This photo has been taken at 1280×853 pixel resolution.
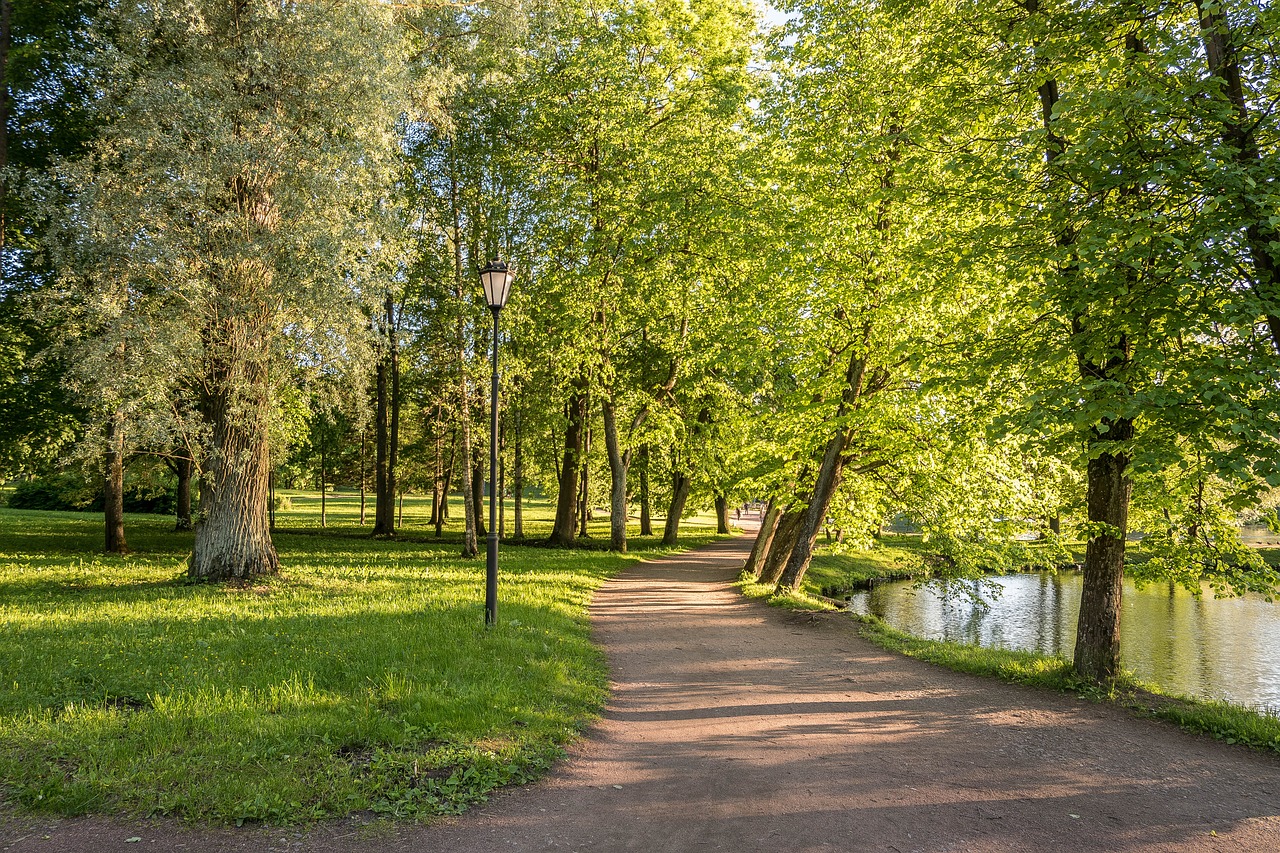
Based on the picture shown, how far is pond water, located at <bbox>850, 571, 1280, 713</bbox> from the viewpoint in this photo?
13242mm

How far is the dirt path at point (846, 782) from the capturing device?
188 inches

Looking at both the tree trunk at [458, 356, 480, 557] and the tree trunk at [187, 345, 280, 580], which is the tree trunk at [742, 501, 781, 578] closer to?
the tree trunk at [458, 356, 480, 557]

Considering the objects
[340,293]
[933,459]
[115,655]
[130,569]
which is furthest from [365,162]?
[933,459]

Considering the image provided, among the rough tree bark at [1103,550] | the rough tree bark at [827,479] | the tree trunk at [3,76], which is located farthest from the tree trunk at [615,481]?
the rough tree bark at [1103,550]

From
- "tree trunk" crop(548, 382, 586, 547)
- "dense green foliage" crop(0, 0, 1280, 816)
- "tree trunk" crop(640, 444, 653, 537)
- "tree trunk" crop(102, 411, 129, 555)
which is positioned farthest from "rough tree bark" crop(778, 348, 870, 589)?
"tree trunk" crop(102, 411, 129, 555)

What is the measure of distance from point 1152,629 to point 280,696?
832 inches

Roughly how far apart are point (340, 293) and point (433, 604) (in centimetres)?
595

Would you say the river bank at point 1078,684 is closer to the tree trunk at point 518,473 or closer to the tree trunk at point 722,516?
the tree trunk at point 518,473

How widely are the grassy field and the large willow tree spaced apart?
11.7ft

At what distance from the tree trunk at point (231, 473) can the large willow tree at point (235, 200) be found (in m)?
0.03

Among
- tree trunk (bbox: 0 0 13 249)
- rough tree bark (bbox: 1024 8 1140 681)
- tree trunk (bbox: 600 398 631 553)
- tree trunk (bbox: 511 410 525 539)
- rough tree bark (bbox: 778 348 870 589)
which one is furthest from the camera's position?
tree trunk (bbox: 511 410 525 539)

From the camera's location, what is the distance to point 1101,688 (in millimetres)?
8352

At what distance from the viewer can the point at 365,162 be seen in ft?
44.3

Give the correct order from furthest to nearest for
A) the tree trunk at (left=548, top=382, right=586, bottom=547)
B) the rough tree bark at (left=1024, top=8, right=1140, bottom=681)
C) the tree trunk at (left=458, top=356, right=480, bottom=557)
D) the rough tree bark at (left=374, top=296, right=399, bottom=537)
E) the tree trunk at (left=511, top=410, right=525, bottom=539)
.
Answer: the tree trunk at (left=511, top=410, right=525, bottom=539) < the rough tree bark at (left=374, top=296, right=399, bottom=537) < the tree trunk at (left=548, top=382, right=586, bottom=547) < the tree trunk at (left=458, top=356, right=480, bottom=557) < the rough tree bark at (left=1024, top=8, right=1140, bottom=681)
